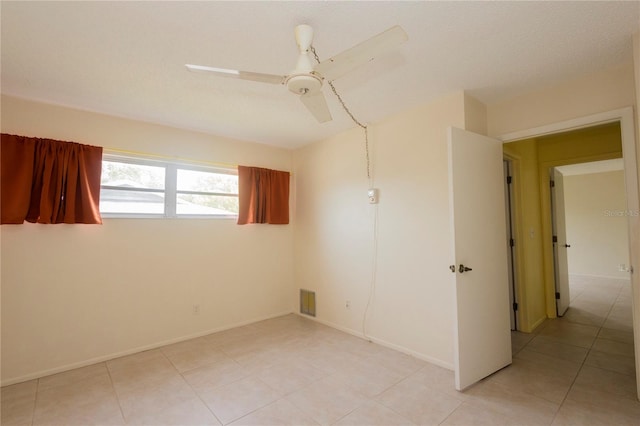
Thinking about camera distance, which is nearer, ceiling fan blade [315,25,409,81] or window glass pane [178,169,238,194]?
ceiling fan blade [315,25,409,81]

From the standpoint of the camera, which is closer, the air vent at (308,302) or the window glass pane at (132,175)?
the window glass pane at (132,175)

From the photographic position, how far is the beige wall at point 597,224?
6.23m

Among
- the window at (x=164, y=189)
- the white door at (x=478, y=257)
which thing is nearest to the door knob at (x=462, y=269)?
the white door at (x=478, y=257)

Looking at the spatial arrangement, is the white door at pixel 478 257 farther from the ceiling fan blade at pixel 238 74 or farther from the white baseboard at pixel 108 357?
the white baseboard at pixel 108 357

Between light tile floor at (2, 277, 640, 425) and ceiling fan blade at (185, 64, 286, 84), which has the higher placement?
ceiling fan blade at (185, 64, 286, 84)

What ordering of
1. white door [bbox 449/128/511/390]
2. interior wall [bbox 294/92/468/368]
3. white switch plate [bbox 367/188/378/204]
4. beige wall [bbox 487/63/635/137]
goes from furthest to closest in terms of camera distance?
white switch plate [bbox 367/188/378/204]
interior wall [bbox 294/92/468/368]
white door [bbox 449/128/511/390]
beige wall [bbox 487/63/635/137]

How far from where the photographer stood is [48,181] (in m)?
2.54

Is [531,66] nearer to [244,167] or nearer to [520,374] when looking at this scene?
[520,374]

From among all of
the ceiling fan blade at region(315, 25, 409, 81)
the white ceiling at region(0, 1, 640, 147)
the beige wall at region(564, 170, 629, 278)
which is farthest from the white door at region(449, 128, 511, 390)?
the beige wall at region(564, 170, 629, 278)

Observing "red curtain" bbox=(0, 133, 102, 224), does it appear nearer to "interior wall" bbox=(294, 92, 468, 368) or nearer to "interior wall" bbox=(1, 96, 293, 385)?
"interior wall" bbox=(1, 96, 293, 385)

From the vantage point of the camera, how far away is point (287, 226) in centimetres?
435

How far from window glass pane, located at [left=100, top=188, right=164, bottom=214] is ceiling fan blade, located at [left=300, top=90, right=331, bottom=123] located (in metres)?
2.31

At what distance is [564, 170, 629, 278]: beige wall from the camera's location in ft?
20.4

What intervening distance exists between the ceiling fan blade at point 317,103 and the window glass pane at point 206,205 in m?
2.24
